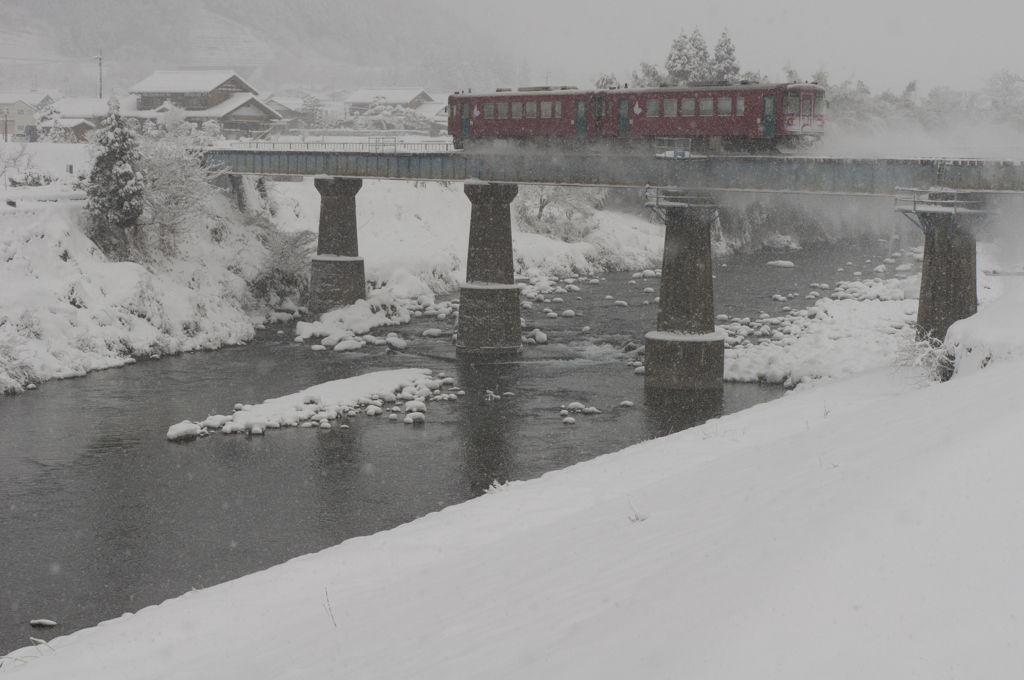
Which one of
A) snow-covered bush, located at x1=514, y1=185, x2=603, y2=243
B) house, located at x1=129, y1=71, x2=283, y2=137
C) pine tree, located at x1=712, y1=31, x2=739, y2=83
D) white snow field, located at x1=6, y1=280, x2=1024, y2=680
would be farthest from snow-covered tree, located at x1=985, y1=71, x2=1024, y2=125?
white snow field, located at x1=6, y1=280, x2=1024, y2=680

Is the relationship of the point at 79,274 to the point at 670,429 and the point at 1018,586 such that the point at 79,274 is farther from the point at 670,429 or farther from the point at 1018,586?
the point at 1018,586

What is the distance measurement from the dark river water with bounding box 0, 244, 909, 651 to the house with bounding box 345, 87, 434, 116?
8605cm

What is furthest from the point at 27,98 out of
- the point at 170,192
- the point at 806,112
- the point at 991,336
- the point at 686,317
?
the point at 991,336

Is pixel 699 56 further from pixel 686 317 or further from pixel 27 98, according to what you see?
pixel 27 98

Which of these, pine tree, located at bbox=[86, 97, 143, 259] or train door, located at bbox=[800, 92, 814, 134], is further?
pine tree, located at bbox=[86, 97, 143, 259]

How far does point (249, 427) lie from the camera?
28.1 m

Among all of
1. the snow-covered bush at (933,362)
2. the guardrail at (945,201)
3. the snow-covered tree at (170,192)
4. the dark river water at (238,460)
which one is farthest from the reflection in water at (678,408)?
the snow-covered tree at (170,192)

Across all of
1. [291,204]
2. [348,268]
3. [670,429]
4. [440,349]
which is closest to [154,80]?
[291,204]

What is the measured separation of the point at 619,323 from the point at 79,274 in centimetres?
2226

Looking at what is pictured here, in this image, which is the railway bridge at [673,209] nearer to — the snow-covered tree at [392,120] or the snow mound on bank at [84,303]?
the snow mound on bank at [84,303]

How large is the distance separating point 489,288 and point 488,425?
525 inches

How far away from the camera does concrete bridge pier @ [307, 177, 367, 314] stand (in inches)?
1889

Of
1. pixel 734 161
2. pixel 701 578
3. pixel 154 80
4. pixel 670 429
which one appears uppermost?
pixel 154 80

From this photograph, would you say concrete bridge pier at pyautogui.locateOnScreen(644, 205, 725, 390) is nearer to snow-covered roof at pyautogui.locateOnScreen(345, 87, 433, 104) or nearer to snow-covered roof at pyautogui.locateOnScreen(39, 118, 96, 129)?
snow-covered roof at pyautogui.locateOnScreen(39, 118, 96, 129)
